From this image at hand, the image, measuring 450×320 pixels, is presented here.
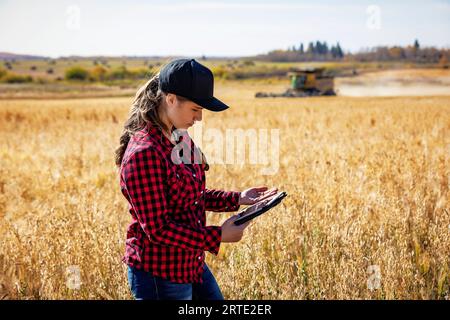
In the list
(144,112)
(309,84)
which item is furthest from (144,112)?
(309,84)

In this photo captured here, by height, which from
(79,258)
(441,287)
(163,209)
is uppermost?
(163,209)

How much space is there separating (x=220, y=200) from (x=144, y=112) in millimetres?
606

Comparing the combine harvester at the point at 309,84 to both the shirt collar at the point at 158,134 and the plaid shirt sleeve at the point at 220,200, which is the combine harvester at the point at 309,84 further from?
the shirt collar at the point at 158,134

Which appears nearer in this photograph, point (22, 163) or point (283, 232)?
point (283, 232)

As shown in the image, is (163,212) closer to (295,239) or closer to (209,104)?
(209,104)

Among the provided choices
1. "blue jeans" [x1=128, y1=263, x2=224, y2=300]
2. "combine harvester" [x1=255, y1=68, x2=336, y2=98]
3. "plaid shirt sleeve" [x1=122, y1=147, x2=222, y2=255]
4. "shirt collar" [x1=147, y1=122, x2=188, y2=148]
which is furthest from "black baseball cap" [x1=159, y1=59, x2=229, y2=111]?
"combine harvester" [x1=255, y1=68, x2=336, y2=98]

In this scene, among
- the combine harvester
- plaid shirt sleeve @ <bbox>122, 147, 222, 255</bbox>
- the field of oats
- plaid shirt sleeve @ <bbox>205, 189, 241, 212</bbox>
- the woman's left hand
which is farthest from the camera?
the combine harvester

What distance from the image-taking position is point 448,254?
3.22m

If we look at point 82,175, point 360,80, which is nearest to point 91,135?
point 82,175

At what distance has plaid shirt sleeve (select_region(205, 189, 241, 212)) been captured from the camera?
233cm

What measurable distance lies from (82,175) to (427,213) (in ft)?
13.9

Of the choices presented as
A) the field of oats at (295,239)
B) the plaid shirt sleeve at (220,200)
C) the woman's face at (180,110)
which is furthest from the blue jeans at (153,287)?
the field of oats at (295,239)

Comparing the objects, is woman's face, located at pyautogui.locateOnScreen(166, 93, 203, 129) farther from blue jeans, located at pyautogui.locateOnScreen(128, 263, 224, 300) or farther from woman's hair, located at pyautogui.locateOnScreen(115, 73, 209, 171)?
blue jeans, located at pyautogui.locateOnScreen(128, 263, 224, 300)
